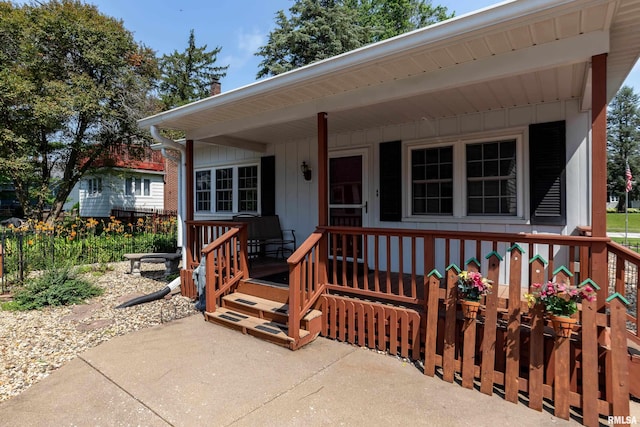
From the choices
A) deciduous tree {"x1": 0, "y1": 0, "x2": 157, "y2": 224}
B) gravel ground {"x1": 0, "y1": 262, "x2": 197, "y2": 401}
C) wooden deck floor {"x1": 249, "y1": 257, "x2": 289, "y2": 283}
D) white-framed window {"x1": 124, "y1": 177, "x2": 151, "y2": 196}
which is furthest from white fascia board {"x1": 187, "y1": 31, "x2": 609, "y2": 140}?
white-framed window {"x1": 124, "y1": 177, "x2": 151, "y2": 196}

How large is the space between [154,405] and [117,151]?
1253 centimetres

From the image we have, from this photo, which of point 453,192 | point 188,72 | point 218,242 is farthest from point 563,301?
point 188,72

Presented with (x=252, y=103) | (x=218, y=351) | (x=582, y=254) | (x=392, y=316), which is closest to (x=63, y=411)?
Result: (x=218, y=351)

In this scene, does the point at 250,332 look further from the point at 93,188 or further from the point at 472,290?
the point at 93,188

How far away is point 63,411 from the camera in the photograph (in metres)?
2.42

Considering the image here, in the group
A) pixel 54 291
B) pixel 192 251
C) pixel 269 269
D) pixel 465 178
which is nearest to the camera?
A: pixel 465 178

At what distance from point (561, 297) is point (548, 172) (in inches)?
85.8

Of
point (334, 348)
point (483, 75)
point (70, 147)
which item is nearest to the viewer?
point (483, 75)

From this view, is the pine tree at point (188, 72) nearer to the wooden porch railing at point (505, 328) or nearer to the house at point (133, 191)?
the house at point (133, 191)

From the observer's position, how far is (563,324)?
2.30 metres

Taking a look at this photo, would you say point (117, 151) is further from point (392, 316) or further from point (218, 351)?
point (392, 316)

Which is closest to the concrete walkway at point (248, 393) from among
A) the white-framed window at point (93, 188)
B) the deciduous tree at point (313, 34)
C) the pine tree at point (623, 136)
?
the deciduous tree at point (313, 34)

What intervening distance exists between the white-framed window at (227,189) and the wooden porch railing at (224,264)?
2.38 meters

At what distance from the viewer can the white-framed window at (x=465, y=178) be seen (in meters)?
4.28
